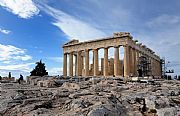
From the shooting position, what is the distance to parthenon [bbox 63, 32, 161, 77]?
140 feet

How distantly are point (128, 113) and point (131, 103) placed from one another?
1478 mm

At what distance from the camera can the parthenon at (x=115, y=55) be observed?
140 ft

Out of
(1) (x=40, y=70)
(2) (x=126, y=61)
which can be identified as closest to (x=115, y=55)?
(2) (x=126, y=61)

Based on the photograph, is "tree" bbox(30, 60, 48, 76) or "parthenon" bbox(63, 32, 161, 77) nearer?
"parthenon" bbox(63, 32, 161, 77)

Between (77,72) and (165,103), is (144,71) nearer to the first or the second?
(77,72)

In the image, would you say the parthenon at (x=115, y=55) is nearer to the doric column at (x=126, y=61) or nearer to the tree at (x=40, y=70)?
the doric column at (x=126, y=61)

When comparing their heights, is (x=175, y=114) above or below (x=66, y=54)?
below

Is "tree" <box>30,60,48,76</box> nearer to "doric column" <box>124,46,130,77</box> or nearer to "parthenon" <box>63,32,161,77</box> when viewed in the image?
"parthenon" <box>63,32,161,77</box>

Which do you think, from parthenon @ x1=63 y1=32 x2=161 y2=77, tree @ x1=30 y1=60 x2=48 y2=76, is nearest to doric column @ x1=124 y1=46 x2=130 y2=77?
parthenon @ x1=63 y1=32 x2=161 y2=77

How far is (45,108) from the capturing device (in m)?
8.86

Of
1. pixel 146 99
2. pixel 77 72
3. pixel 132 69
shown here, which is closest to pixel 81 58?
pixel 77 72

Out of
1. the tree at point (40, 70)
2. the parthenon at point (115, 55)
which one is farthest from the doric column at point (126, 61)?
the tree at point (40, 70)

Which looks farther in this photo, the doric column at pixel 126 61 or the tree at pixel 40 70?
the tree at pixel 40 70

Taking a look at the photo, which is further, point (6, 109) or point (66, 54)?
point (66, 54)
